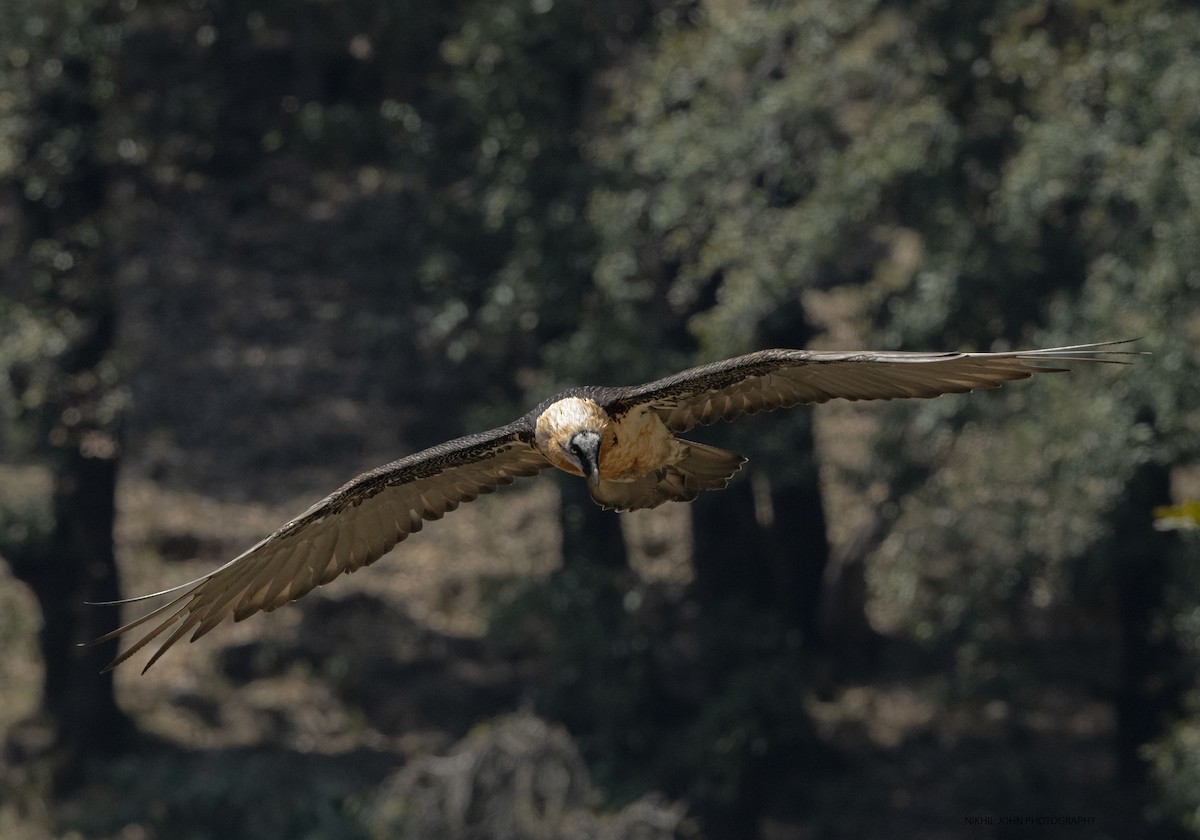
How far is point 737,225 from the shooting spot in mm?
12609

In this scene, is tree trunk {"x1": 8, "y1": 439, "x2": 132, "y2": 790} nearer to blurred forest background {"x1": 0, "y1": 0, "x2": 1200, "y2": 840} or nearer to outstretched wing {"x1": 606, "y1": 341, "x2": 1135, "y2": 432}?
blurred forest background {"x1": 0, "y1": 0, "x2": 1200, "y2": 840}

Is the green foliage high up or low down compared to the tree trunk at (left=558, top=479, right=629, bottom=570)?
down

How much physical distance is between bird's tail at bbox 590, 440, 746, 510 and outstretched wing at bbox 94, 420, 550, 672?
0.31m

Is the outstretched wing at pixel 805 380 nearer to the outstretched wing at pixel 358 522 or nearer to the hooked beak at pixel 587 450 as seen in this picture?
the hooked beak at pixel 587 450

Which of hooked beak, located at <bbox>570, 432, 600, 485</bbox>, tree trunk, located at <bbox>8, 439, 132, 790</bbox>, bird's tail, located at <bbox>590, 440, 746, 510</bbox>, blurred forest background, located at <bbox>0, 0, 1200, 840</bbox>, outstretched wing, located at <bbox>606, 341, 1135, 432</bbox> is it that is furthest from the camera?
tree trunk, located at <bbox>8, 439, 132, 790</bbox>

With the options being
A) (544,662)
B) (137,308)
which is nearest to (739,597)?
(544,662)

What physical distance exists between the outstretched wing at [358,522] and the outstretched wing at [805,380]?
0.57 m

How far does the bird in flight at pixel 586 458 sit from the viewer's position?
6066 millimetres

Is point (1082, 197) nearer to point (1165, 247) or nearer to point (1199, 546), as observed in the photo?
point (1165, 247)

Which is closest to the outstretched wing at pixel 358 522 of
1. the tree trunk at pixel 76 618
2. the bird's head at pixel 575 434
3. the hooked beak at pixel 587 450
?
the bird's head at pixel 575 434

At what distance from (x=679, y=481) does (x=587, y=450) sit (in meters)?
0.86

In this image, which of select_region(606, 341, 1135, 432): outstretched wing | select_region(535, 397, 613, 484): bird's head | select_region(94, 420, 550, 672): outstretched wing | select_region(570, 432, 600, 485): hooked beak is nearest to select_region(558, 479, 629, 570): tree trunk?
select_region(94, 420, 550, 672): outstretched wing

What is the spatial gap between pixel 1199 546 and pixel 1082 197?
253 centimetres

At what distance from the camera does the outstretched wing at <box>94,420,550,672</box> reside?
6.21 meters
